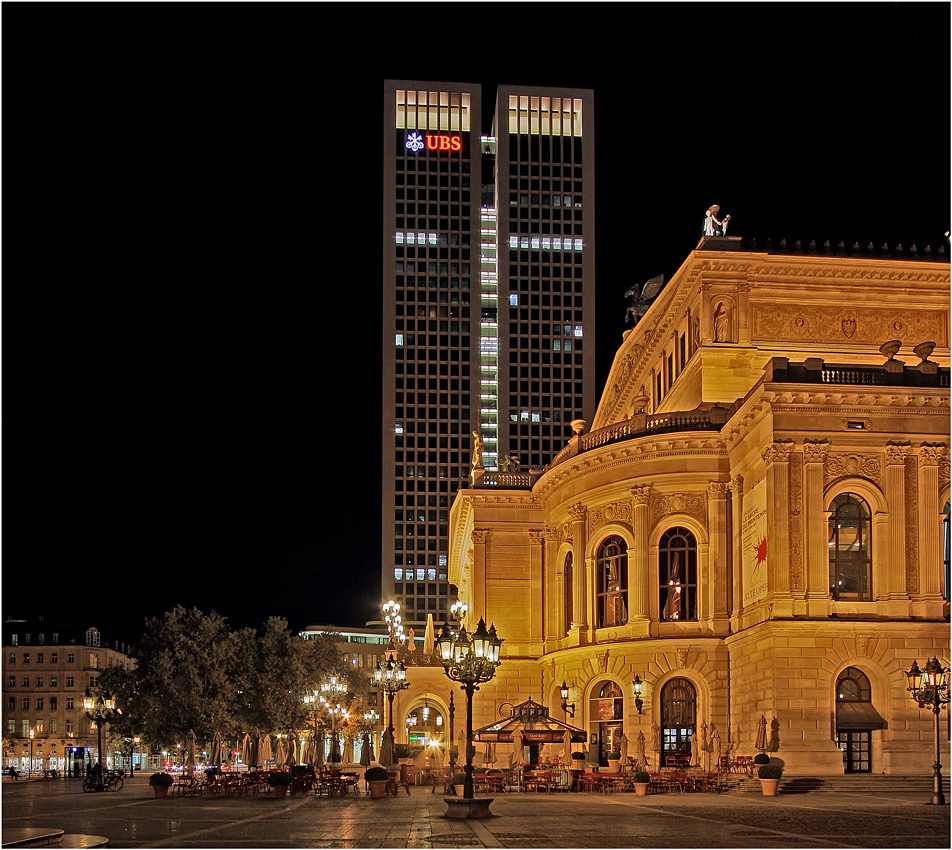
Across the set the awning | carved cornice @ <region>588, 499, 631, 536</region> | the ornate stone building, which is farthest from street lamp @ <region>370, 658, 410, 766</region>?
the awning

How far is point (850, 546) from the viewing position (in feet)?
147

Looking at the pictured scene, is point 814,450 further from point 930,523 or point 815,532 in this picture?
point 930,523

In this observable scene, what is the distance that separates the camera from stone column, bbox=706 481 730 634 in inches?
2003

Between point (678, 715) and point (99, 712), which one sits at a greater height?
point (678, 715)

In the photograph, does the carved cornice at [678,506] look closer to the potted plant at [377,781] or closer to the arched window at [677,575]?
the arched window at [677,575]

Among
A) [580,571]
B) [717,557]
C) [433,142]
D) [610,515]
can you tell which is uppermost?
[433,142]

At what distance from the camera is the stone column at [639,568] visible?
52.1 metres

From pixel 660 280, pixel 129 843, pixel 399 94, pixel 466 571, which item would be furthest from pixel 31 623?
pixel 129 843

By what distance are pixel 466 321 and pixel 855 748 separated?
362 ft

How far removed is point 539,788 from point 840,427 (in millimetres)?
17008

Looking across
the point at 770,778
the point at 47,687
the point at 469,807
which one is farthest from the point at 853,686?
the point at 47,687

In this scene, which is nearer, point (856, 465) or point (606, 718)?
point (856, 465)

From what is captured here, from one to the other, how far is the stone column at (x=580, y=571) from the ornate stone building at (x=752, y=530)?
0.35 feet

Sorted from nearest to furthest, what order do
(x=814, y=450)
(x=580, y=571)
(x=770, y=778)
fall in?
(x=770, y=778)
(x=814, y=450)
(x=580, y=571)
